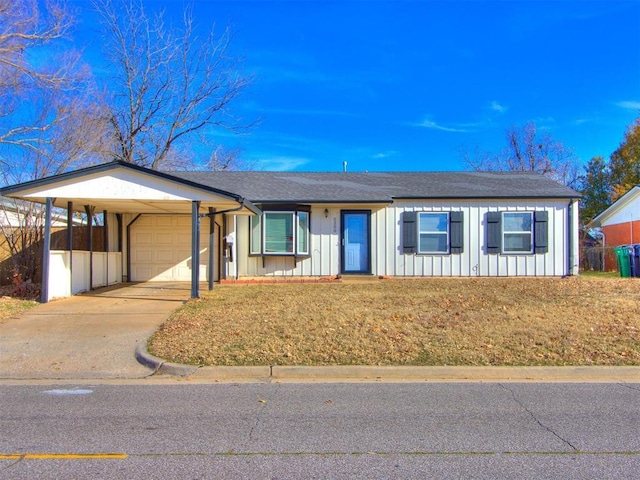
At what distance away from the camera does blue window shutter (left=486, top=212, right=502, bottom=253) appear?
15648 millimetres

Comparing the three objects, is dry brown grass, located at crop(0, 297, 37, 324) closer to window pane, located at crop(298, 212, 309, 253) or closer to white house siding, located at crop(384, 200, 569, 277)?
window pane, located at crop(298, 212, 309, 253)

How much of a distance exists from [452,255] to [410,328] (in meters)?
7.79

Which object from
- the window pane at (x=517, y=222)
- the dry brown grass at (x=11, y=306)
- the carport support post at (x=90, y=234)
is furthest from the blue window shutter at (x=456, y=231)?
the dry brown grass at (x=11, y=306)

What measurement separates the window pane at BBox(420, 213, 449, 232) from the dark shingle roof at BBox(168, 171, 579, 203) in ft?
2.02

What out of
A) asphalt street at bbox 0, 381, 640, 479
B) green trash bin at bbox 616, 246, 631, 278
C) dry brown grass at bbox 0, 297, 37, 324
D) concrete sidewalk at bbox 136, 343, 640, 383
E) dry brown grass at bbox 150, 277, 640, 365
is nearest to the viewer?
asphalt street at bbox 0, 381, 640, 479

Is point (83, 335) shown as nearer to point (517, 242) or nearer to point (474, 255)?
point (474, 255)

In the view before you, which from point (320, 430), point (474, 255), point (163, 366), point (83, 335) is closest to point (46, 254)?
point (83, 335)

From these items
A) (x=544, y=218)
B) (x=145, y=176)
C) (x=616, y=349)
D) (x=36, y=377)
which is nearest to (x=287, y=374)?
(x=36, y=377)

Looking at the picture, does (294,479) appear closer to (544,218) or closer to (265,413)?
(265,413)

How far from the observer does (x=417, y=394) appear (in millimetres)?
5840

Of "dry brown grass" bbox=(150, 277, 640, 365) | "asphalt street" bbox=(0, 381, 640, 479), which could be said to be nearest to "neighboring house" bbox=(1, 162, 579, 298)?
"dry brown grass" bbox=(150, 277, 640, 365)

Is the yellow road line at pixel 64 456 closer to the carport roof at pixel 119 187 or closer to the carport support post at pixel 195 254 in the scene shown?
the carport support post at pixel 195 254

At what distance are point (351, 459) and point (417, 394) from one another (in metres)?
2.04

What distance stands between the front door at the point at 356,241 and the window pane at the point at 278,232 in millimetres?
1774
